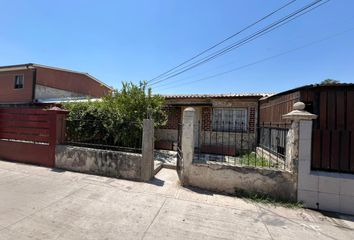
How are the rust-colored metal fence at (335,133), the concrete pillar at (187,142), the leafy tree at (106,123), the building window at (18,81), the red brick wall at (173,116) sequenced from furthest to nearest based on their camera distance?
the building window at (18,81) → the red brick wall at (173,116) → the leafy tree at (106,123) → the concrete pillar at (187,142) → the rust-colored metal fence at (335,133)

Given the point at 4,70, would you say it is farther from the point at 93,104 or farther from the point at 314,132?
the point at 314,132

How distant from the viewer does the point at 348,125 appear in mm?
4902

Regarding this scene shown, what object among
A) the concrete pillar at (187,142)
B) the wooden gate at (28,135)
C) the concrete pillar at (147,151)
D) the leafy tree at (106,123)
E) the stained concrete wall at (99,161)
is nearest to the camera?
the concrete pillar at (187,142)

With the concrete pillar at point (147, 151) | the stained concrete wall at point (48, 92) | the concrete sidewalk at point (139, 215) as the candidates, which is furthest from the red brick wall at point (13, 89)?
the concrete pillar at point (147, 151)

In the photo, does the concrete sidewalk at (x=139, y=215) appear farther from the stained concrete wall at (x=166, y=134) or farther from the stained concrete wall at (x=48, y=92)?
the stained concrete wall at (x=48, y=92)

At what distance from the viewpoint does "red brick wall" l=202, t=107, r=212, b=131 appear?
1141cm

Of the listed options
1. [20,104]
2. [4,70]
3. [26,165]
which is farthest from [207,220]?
[4,70]

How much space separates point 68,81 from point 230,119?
15155 millimetres

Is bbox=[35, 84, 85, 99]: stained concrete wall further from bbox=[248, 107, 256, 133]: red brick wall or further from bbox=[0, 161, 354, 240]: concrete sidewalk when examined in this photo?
bbox=[248, 107, 256, 133]: red brick wall

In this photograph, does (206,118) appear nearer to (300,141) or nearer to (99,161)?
(99,161)

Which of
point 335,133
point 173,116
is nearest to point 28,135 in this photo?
point 173,116

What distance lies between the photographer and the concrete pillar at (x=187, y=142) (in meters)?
5.53

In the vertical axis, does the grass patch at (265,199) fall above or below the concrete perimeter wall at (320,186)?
below

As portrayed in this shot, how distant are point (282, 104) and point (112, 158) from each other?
18.5 ft
